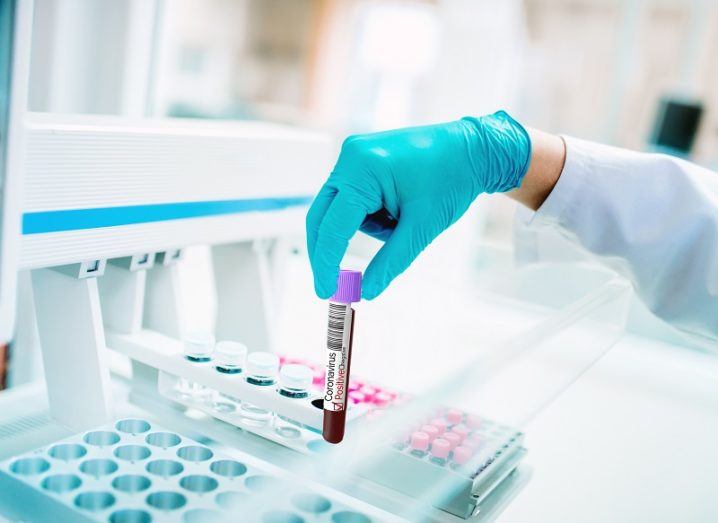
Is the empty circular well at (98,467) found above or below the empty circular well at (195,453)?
above

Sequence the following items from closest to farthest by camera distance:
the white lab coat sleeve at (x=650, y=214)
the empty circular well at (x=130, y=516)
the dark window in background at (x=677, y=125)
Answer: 1. the empty circular well at (x=130, y=516)
2. the white lab coat sleeve at (x=650, y=214)
3. the dark window in background at (x=677, y=125)

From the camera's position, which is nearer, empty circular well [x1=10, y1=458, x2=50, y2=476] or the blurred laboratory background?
empty circular well [x1=10, y1=458, x2=50, y2=476]

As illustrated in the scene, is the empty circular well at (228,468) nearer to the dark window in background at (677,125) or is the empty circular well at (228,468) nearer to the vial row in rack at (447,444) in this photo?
the vial row in rack at (447,444)

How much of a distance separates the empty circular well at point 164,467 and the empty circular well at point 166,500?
1.6 inches

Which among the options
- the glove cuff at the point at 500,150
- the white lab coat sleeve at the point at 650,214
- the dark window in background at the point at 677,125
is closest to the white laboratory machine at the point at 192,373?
the white lab coat sleeve at the point at 650,214

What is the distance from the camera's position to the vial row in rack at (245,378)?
0.83 metres

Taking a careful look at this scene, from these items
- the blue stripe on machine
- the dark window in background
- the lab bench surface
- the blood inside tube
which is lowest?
the lab bench surface

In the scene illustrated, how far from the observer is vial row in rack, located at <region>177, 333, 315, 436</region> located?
32.8 inches

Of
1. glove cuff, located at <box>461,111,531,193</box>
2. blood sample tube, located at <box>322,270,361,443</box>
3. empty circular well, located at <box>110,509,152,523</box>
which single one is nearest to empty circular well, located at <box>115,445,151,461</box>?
empty circular well, located at <box>110,509,152,523</box>

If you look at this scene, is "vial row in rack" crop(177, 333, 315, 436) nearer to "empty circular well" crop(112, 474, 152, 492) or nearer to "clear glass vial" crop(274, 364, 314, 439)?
"clear glass vial" crop(274, 364, 314, 439)

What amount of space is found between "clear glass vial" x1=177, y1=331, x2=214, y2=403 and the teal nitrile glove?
0.22 meters

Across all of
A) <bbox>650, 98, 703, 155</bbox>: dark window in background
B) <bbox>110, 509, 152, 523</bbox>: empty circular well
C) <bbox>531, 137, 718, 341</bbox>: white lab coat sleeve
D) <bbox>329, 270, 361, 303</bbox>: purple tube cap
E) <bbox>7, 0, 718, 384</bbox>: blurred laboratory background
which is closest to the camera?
<bbox>110, 509, 152, 523</bbox>: empty circular well

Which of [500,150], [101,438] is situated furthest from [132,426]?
[500,150]

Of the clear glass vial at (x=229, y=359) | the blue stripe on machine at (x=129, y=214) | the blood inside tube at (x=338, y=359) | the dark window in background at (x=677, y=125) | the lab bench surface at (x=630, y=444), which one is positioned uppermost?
the dark window in background at (x=677, y=125)
